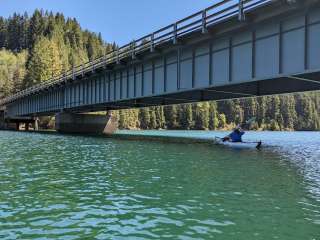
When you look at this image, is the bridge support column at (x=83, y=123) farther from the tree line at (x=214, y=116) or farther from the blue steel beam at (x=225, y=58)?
the tree line at (x=214, y=116)

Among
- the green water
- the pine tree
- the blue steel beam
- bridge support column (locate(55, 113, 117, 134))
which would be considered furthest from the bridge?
the pine tree

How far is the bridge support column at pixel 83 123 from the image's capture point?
76.6 m

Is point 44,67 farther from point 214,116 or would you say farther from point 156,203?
point 156,203

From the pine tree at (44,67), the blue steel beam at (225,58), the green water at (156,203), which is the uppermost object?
the pine tree at (44,67)

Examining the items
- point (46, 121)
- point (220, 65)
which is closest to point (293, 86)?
point (220, 65)

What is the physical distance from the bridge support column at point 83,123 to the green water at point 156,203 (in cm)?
5533

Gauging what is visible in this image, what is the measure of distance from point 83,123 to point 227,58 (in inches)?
2034

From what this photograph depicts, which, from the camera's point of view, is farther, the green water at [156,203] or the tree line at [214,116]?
the tree line at [214,116]

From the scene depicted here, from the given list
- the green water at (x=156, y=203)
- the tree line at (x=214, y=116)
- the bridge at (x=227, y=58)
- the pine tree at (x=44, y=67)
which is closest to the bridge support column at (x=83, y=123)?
the bridge at (x=227, y=58)

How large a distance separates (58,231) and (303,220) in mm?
6470

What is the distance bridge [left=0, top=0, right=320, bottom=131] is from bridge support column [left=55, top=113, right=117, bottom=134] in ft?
69.1

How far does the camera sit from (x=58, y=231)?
9.78 m

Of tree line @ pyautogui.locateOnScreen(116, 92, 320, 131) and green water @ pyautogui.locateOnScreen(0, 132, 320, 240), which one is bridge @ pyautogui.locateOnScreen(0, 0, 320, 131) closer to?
green water @ pyautogui.locateOnScreen(0, 132, 320, 240)

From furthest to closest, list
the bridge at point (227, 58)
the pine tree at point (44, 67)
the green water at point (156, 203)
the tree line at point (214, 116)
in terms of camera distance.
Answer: the tree line at point (214, 116) < the pine tree at point (44, 67) < the bridge at point (227, 58) < the green water at point (156, 203)
